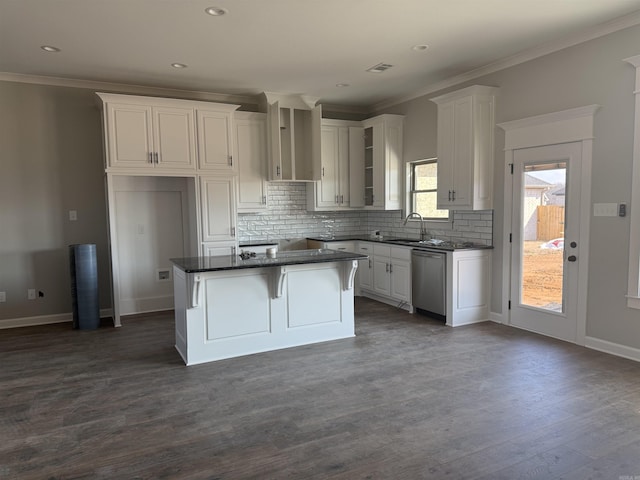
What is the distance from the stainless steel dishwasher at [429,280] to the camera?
504 cm

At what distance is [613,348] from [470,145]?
248 cm

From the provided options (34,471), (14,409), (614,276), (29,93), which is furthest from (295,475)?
(29,93)

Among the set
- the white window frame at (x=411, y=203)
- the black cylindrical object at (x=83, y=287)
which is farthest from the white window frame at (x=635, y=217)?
the black cylindrical object at (x=83, y=287)

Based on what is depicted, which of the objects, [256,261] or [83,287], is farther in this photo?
[83,287]

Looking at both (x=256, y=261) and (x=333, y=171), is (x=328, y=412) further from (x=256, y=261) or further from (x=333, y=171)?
(x=333, y=171)

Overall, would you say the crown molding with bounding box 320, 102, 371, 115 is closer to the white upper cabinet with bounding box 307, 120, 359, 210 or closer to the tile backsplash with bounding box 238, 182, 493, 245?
the white upper cabinet with bounding box 307, 120, 359, 210

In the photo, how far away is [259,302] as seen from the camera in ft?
13.4

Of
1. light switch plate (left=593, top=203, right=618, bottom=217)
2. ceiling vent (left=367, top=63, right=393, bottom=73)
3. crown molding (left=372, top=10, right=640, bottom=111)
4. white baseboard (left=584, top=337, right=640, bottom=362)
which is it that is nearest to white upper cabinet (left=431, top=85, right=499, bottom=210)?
crown molding (left=372, top=10, right=640, bottom=111)

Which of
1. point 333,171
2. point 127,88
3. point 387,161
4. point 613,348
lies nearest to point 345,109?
point 333,171

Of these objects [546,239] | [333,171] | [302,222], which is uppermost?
[333,171]

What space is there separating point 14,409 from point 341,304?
9.29ft

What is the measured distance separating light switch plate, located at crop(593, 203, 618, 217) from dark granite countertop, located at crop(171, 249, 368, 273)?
222 cm

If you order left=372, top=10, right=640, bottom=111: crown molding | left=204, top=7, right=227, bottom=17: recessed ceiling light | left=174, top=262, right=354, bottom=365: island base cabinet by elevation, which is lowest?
left=174, top=262, right=354, bottom=365: island base cabinet

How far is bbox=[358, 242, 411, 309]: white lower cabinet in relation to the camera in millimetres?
5609
